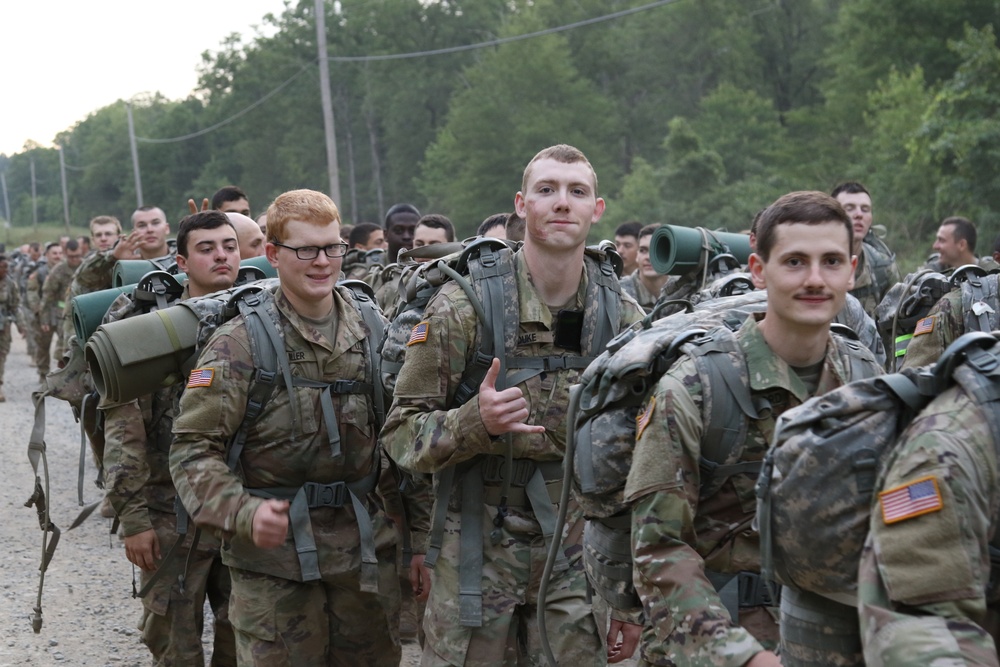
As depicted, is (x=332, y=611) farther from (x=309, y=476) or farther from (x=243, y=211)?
(x=243, y=211)

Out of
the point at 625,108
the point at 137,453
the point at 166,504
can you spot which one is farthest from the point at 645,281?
the point at 625,108

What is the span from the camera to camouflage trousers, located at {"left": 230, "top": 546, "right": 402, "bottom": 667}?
14.4ft

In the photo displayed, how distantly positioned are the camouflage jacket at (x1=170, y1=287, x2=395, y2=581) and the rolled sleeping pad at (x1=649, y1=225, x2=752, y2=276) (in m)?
2.20

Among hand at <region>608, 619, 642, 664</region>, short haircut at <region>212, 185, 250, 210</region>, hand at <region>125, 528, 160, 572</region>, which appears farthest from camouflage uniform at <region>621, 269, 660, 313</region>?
hand at <region>608, 619, 642, 664</region>

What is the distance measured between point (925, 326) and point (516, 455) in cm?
258

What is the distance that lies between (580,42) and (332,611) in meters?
51.1

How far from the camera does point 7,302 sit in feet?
59.3

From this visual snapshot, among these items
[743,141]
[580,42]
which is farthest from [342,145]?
[743,141]

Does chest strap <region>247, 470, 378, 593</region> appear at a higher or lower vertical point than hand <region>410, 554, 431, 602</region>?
higher

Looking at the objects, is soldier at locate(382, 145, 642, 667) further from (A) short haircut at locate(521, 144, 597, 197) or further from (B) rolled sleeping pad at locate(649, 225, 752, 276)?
(B) rolled sleeping pad at locate(649, 225, 752, 276)

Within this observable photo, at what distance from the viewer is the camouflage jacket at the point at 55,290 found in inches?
685

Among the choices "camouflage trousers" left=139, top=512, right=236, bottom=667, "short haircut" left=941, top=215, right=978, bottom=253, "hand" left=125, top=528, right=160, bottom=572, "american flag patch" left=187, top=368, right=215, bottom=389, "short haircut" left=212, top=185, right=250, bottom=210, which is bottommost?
"camouflage trousers" left=139, top=512, right=236, bottom=667

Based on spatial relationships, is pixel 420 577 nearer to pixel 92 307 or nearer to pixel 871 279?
pixel 92 307

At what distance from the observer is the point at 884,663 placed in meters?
2.28
